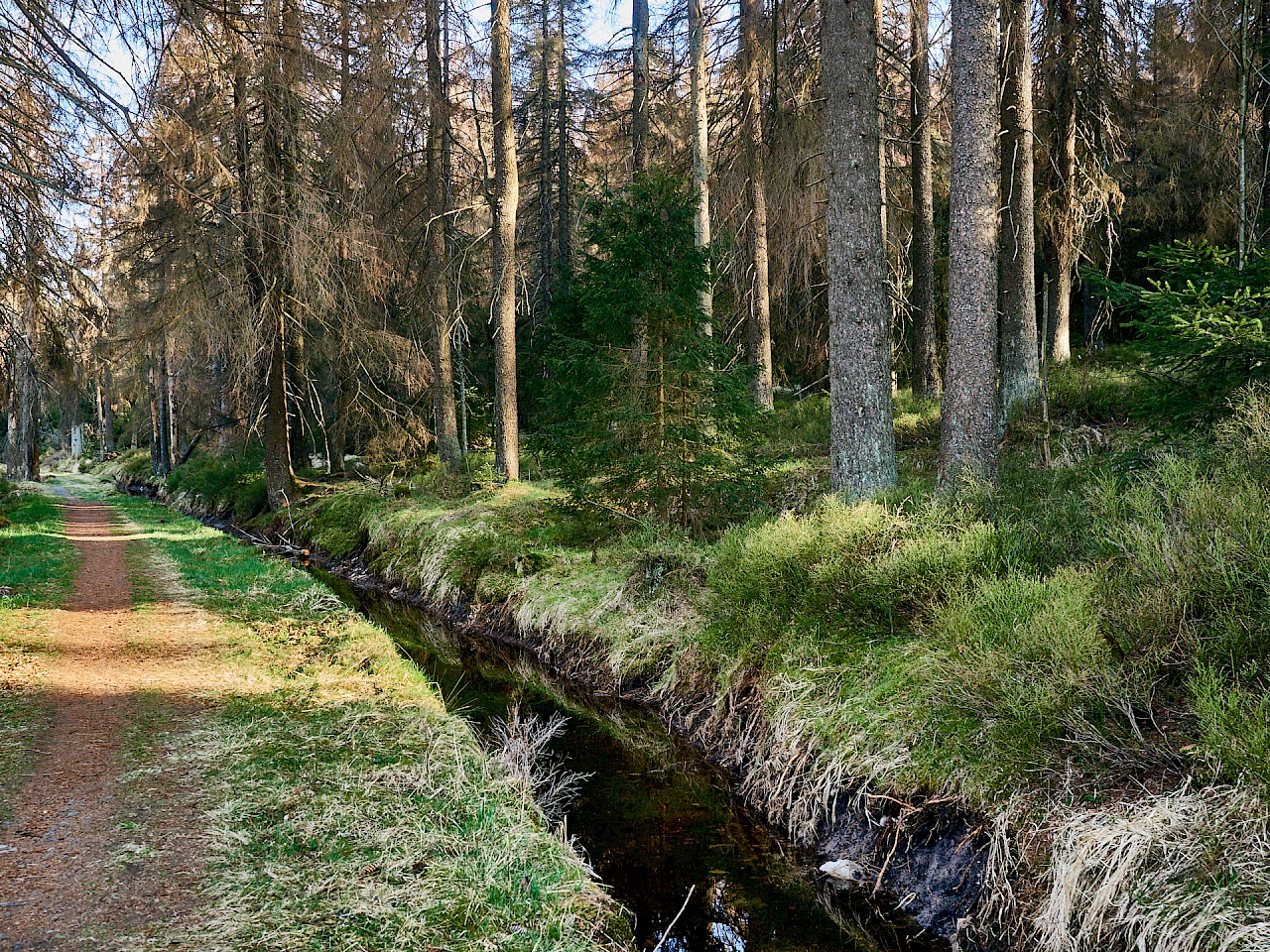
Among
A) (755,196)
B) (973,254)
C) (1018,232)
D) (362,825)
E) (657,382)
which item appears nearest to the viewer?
(362,825)

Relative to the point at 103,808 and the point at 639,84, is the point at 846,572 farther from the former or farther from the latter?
the point at 639,84

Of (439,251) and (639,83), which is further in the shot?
(639,83)

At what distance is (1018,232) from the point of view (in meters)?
11.6

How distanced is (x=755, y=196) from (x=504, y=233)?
14.8 feet

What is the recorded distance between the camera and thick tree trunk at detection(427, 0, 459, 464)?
14.2 metres

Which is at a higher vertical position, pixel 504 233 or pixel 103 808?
pixel 504 233

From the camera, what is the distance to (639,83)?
15.5 meters

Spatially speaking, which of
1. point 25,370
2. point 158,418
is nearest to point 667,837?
point 25,370

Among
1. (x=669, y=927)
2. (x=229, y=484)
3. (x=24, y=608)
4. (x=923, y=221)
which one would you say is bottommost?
(x=669, y=927)

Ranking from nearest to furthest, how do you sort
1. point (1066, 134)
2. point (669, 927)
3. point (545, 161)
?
point (669, 927)
point (1066, 134)
point (545, 161)

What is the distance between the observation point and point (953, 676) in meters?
4.52

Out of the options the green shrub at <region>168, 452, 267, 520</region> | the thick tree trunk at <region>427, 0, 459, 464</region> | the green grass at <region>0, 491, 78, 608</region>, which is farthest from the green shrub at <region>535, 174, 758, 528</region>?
the green shrub at <region>168, 452, 267, 520</region>

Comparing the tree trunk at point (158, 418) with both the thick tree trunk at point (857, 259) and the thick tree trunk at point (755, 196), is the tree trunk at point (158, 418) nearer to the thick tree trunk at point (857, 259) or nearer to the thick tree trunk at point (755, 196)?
the thick tree trunk at point (755, 196)

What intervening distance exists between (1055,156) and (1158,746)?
12100 millimetres
